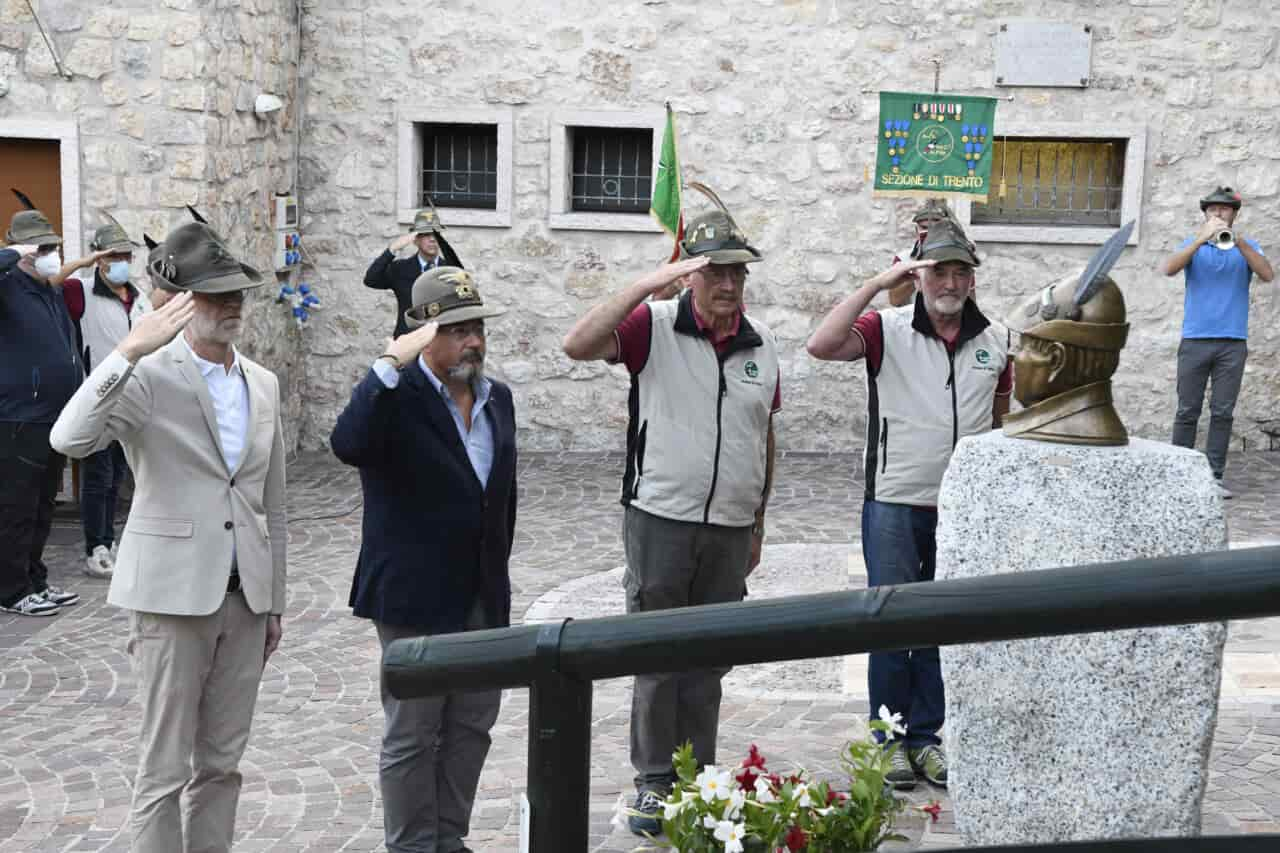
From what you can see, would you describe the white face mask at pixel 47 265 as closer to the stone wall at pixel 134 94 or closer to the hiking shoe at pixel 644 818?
the stone wall at pixel 134 94

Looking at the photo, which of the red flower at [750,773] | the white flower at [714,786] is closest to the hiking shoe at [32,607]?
the red flower at [750,773]

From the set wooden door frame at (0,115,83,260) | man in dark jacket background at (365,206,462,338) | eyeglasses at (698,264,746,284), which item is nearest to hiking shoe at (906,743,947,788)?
eyeglasses at (698,264,746,284)

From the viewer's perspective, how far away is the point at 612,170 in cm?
1341

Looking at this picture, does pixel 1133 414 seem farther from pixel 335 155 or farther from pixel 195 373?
pixel 195 373

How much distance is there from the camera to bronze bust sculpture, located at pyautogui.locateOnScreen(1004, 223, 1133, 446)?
376cm

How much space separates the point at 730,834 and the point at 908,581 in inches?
102

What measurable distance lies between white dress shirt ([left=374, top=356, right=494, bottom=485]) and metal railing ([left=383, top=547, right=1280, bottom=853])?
10.4 ft

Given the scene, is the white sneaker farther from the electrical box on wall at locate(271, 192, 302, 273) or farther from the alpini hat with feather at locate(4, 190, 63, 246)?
the electrical box on wall at locate(271, 192, 302, 273)

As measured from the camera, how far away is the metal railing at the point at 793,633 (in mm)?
1467

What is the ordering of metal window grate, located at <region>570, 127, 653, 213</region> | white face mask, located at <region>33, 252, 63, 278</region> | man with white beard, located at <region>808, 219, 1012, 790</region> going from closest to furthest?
man with white beard, located at <region>808, 219, 1012, 790</region> → white face mask, located at <region>33, 252, 63, 278</region> → metal window grate, located at <region>570, 127, 653, 213</region>

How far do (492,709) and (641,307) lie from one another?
1.39 metres

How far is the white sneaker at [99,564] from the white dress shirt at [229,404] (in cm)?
505

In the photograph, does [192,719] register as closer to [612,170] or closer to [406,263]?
[406,263]

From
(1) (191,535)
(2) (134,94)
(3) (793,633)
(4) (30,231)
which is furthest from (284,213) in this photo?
(3) (793,633)
